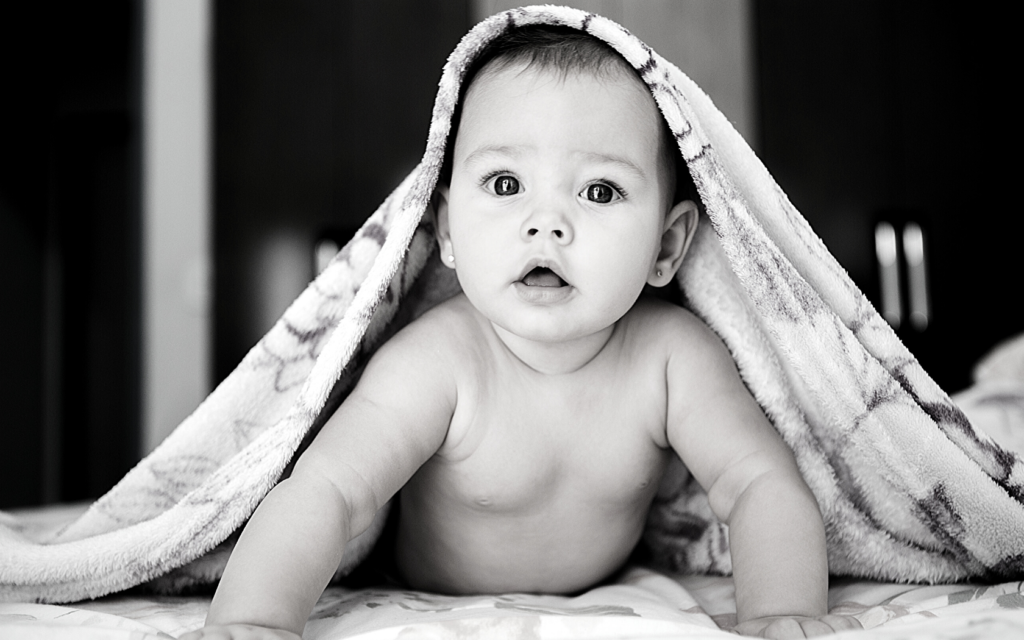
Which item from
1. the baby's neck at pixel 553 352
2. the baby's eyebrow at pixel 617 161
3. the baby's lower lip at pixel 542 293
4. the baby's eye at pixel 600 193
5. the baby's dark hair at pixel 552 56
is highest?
the baby's dark hair at pixel 552 56

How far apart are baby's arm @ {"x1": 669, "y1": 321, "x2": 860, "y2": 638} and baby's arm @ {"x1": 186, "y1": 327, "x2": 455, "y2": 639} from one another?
0.77 feet

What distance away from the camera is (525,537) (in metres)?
0.82

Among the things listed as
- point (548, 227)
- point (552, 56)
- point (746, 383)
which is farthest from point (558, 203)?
point (746, 383)

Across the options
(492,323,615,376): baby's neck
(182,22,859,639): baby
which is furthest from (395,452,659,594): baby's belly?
(492,323,615,376): baby's neck

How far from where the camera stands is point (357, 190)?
2.80 meters

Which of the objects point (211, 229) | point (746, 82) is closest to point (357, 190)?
point (211, 229)

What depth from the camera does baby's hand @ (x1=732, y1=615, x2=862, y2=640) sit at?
0.56 m

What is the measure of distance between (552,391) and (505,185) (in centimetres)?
20

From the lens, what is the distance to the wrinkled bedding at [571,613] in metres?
0.50

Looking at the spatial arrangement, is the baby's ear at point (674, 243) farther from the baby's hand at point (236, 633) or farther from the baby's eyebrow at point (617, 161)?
the baby's hand at point (236, 633)

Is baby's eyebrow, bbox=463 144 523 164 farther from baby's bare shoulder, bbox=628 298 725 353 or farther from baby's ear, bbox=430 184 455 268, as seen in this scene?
baby's bare shoulder, bbox=628 298 725 353

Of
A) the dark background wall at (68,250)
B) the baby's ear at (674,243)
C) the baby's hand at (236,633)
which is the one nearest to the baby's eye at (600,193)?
the baby's ear at (674,243)

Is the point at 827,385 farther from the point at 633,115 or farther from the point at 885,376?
the point at 633,115

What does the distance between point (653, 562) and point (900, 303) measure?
6.23 feet
